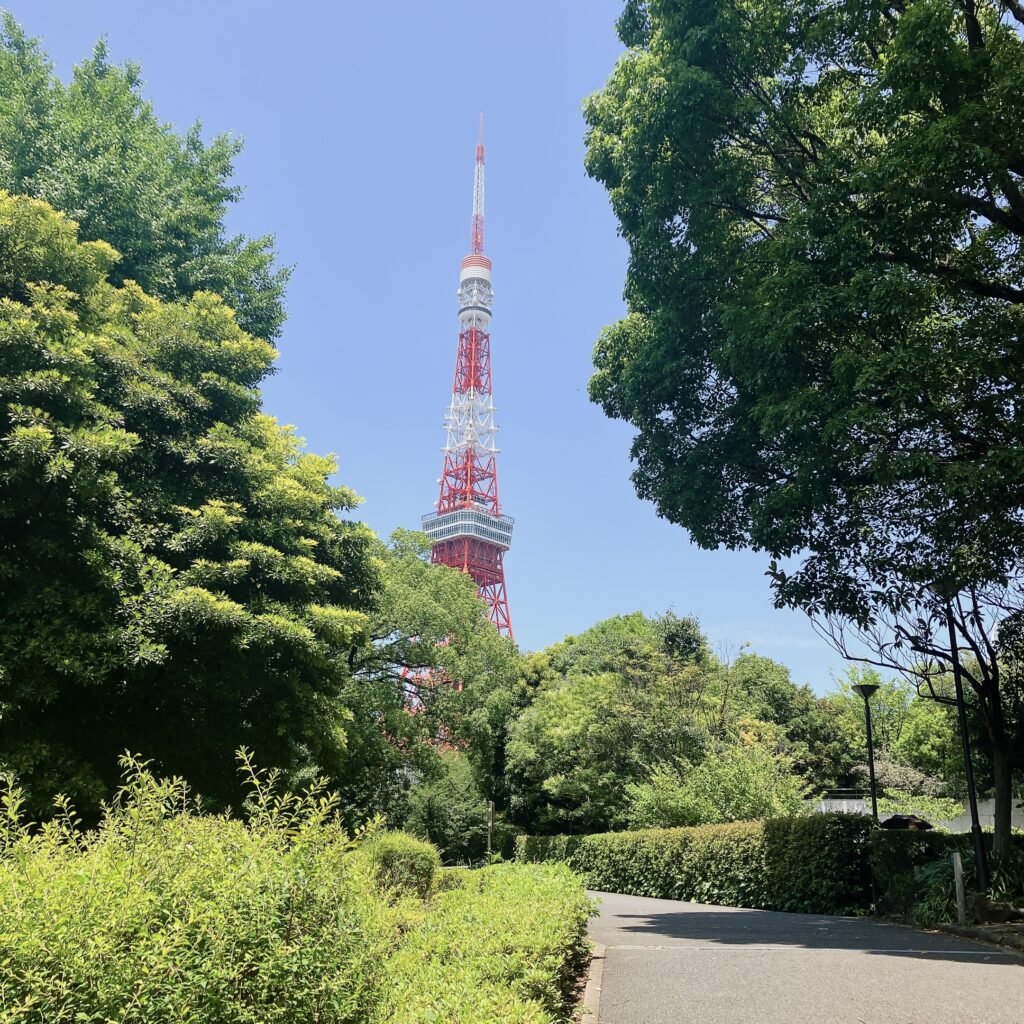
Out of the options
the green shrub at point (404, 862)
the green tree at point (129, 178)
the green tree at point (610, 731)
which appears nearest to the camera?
the green shrub at point (404, 862)

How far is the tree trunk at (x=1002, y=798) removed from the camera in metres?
11.2

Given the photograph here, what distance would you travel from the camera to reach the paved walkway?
5.28 metres

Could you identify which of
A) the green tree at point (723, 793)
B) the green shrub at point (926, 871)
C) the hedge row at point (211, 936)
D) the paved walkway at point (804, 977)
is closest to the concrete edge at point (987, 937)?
the paved walkway at point (804, 977)

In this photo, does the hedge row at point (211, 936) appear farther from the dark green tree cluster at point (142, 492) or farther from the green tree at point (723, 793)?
the green tree at point (723, 793)

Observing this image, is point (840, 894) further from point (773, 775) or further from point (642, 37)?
point (642, 37)

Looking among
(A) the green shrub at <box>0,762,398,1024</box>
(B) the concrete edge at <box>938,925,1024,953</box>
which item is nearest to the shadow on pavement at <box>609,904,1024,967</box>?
(B) the concrete edge at <box>938,925,1024,953</box>

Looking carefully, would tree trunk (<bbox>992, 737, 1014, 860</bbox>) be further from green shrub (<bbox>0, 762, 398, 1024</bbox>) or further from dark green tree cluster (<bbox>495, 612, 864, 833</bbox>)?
green shrub (<bbox>0, 762, 398, 1024</bbox>)

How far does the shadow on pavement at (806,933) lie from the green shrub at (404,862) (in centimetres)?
322

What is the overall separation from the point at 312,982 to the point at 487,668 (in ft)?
73.9

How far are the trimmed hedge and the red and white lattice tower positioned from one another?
116 feet

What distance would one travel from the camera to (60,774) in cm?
913

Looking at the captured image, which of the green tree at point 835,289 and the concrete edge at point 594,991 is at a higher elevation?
the green tree at point 835,289

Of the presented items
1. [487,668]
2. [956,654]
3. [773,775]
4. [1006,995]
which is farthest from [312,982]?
[487,668]

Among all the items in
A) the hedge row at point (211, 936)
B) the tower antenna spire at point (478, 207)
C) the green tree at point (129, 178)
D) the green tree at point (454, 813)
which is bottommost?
the green tree at point (454, 813)
